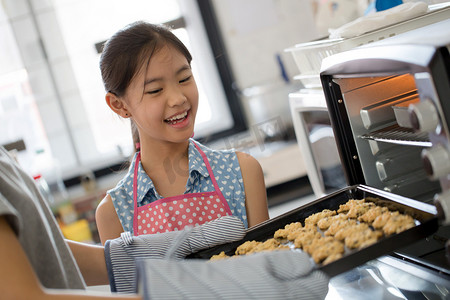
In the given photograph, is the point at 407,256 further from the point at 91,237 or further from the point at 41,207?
the point at 91,237

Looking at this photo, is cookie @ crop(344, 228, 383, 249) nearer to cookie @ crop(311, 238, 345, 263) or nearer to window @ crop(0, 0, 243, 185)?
cookie @ crop(311, 238, 345, 263)

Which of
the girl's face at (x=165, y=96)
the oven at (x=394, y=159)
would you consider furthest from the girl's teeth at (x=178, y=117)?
the oven at (x=394, y=159)

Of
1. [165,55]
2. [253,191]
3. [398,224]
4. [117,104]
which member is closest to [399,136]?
[398,224]

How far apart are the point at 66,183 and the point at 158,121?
266 cm

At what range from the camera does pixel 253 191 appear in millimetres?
1330

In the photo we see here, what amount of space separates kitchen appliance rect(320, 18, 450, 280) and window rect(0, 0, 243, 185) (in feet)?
8.50

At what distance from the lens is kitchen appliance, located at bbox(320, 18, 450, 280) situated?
690mm

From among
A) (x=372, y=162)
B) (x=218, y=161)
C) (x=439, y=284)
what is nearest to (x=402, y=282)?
(x=439, y=284)

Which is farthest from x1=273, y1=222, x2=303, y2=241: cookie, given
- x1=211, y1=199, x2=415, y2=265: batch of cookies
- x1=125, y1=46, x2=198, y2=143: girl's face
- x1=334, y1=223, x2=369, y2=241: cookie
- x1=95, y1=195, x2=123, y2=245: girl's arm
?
x1=95, y1=195, x2=123, y2=245: girl's arm

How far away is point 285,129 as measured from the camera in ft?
11.4

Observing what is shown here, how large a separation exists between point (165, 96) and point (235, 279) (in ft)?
2.07

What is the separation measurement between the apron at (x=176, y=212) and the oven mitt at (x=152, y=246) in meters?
0.22

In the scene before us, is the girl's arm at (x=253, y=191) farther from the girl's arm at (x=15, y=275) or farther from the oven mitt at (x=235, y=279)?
the girl's arm at (x=15, y=275)

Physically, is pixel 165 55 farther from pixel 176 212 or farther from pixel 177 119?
pixel 176 212
